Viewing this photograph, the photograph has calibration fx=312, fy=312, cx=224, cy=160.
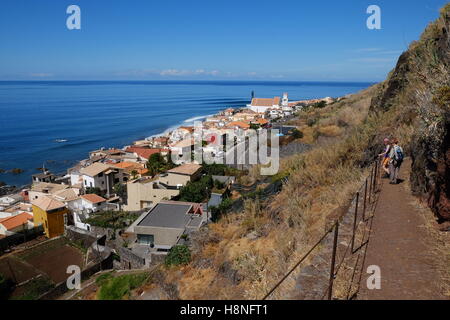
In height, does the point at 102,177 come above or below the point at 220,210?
below

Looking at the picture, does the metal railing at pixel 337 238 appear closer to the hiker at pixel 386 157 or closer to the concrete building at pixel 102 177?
the hiker at pixel 386 157

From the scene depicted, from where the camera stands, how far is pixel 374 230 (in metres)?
4.70

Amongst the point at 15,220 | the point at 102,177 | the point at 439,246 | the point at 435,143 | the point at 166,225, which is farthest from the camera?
the point at 102,177

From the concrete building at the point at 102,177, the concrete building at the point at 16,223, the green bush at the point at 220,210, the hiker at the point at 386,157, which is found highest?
the hiker at the point at 386,157

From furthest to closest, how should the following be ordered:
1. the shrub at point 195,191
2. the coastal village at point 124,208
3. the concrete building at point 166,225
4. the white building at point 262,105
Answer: the white building at point 262,105
the shrub at point 195,191
the coastal village at point 124,208
the concrete building at point 166,225

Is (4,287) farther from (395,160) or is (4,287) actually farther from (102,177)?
(395,160)

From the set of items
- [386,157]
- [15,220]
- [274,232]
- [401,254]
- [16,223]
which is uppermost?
[386,157]

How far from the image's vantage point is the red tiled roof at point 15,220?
76.0 ft

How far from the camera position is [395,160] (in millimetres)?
6562

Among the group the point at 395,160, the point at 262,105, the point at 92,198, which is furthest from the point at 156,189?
the point at 262,105

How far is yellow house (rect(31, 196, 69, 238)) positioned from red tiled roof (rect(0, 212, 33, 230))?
37.2 inches

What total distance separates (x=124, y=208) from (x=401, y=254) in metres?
24.3

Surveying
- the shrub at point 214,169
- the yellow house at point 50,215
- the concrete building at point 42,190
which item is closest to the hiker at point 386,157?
the shrub at point 214,169

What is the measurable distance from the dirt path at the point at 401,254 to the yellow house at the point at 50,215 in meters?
24.0
